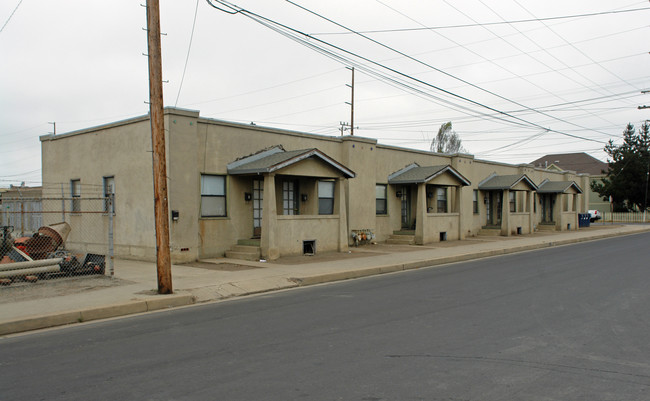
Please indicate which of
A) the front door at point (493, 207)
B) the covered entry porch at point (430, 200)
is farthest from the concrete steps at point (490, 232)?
the covered entry porch at point (430, 200)

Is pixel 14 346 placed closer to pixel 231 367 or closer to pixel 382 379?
pixel 231 367

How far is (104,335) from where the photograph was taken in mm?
7734

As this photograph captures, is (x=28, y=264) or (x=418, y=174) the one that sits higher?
(x=418, y=174)

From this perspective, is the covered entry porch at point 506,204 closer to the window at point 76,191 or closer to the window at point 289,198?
the window at point 289,198

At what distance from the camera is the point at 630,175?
5584 cm

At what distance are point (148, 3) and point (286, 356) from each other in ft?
26.5

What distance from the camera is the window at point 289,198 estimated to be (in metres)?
19.9

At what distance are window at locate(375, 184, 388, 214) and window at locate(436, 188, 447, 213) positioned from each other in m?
4.25

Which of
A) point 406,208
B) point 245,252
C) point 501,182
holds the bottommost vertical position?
point 245,252

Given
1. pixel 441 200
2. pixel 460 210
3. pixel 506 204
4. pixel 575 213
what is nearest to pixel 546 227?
pixel 575 213

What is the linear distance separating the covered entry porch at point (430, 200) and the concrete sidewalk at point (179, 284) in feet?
15.2

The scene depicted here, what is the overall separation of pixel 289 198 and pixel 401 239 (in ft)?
23.4

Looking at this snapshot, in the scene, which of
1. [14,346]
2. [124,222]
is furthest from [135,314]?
[124,222]

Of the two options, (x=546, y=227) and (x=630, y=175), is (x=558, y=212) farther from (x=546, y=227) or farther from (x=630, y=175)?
(x=630, y=175)
